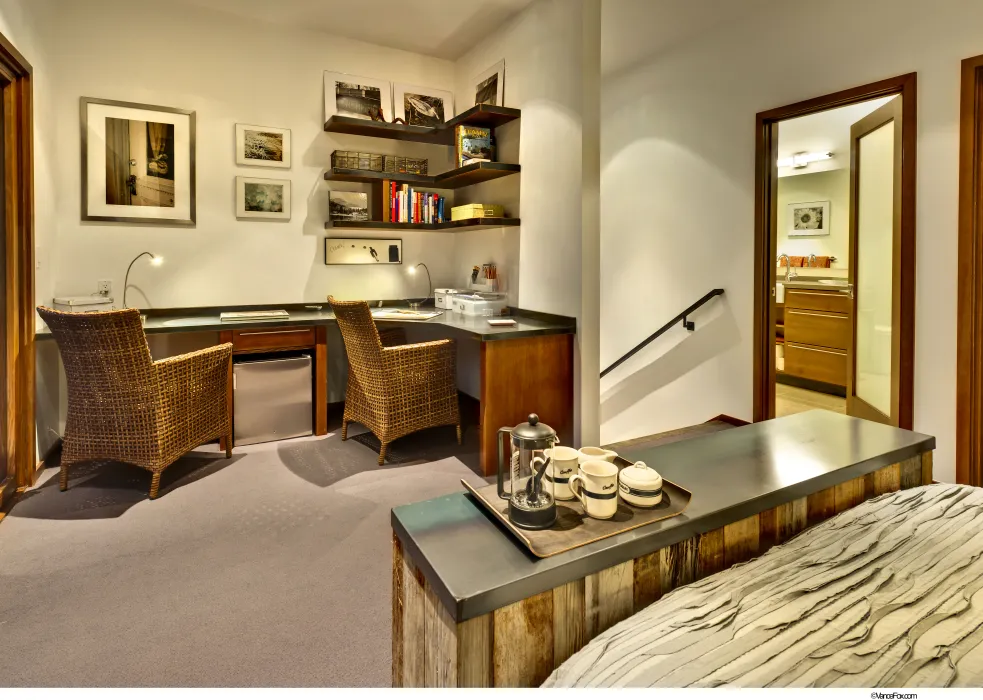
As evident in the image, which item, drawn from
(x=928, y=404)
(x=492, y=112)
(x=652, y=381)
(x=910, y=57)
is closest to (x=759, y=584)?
(x=928, y=404)

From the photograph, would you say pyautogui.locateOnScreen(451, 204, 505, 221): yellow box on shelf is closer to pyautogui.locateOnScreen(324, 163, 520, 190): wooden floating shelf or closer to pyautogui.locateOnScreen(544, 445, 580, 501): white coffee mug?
pyautogui.locateOnScreen(324, 163, 520, 190): wooden floating shelf

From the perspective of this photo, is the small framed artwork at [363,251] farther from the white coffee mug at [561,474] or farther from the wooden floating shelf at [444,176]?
the white coffee mug at [561,474]

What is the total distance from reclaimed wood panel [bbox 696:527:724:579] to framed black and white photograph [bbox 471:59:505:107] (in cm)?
346

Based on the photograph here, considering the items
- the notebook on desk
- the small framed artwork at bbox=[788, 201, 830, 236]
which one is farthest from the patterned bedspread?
the small framed artwork at bbox=[788, 201, 830, 236]

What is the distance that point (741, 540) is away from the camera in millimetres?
1167

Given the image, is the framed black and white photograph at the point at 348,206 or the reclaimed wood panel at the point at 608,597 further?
the framed black and white photograph at the point at 348,206

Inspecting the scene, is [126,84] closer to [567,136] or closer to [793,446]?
[567,136]

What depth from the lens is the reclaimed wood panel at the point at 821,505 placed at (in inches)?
50.5

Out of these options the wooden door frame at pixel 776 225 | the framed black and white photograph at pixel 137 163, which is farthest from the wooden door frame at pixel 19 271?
the wooden door frame at pixel 776 225

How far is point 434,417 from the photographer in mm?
3453

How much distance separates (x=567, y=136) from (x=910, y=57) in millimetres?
1708

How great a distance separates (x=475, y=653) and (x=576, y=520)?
0.97 ft

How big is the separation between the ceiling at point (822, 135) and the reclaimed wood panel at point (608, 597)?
462 centimetres

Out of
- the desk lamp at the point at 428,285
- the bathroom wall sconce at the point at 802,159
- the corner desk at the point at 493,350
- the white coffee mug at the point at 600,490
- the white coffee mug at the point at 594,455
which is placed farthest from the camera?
the bathroom wall sconce at the point at 802,159
